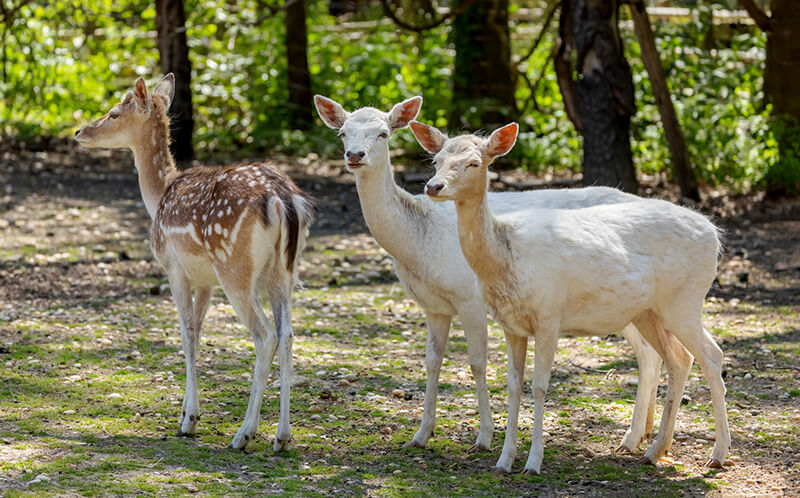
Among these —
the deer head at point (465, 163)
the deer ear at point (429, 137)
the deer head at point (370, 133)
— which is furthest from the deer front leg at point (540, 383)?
the deer head at point (370, 133)

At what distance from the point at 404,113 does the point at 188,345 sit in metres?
1.80

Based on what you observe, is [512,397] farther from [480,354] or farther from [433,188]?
[433,188]

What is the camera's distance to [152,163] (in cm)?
657

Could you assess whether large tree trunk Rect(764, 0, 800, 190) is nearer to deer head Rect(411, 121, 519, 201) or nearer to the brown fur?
deer head Rect(411, 121, 519, 201)

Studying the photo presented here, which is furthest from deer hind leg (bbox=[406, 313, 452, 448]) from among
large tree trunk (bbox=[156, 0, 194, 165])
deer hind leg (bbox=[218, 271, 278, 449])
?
large tree trunk (bbox=[156, 0, 194, 165])

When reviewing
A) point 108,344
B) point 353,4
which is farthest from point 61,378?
point 353,4

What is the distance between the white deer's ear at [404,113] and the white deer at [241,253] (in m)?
0.66

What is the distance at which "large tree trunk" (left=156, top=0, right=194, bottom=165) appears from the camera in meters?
14.2

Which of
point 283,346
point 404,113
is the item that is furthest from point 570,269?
point 283,346

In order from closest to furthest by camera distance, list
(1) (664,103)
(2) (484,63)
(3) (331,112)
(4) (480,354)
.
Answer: (4) (480,354) < (3) (331,112) < (1) (664,103) < (2) (484,63)

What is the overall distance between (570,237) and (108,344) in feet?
12.3

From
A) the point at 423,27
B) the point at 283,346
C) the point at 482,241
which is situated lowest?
the point at 283,346

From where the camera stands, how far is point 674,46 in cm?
1466

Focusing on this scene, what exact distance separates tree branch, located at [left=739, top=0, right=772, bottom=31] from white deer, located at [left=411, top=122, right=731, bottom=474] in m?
7.81
